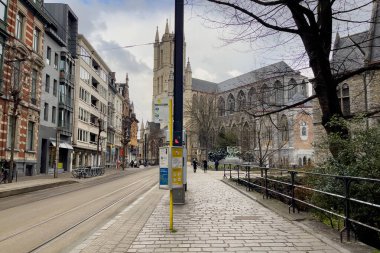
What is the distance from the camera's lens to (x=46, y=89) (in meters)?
39.0

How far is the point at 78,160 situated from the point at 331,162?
163ft

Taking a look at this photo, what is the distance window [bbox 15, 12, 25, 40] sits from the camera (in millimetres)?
31453

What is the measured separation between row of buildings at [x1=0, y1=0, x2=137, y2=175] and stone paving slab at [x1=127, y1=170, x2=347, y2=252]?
16622mm

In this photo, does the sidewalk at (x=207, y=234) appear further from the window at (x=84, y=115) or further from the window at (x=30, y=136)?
the window at (x=84, y=115)

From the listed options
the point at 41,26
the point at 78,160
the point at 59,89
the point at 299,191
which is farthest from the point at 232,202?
the point at 78,160

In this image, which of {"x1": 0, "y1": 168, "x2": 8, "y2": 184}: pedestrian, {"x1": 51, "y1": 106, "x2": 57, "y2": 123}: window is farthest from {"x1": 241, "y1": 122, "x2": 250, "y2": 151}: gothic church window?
{"x1": 0, "y1": 168, "x2": 8, "y2": 184}: pedestrian

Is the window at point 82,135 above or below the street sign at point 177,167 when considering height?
above

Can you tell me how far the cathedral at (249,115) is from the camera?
12031 millimetres

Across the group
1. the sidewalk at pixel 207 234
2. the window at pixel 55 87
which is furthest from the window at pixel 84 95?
the sidewalk at pixel 207 234

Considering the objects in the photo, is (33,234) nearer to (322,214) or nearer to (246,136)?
(322,214)

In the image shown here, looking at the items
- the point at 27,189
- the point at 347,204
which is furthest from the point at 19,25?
the point at 347,204

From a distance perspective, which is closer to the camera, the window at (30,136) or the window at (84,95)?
the window at (30,136)

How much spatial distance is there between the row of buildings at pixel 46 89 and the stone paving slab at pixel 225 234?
16622 mm

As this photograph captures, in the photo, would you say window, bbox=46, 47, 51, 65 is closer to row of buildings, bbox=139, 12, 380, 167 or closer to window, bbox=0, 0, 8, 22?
window, bbox=0, 0, 8, 22
